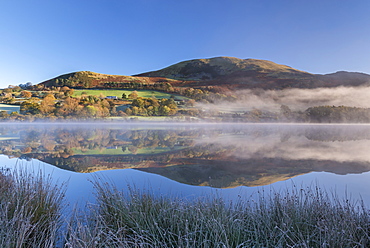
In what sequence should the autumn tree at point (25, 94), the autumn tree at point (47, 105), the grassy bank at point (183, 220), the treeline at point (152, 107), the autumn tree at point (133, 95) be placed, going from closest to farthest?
1. the grassy bank at point (183, 220)
2. the autumn tree at point (47, 105)
3. the autumn tree at point (25, 94)
4. the treeline at point (152, 107)
5. the autumn tree at point (133, 95)

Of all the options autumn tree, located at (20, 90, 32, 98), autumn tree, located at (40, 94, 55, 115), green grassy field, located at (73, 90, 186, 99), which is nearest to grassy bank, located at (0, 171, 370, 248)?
autumn tree, located at (40, 94, 55, 115)

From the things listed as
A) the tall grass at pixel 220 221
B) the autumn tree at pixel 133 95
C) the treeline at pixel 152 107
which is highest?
the autumn tree at pixel 133 95

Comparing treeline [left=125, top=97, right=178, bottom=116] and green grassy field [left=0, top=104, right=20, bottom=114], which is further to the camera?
treeline [left=125, top=97, right=178, bottom=116]

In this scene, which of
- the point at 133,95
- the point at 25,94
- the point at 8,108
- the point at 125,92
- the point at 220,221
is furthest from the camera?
the point at 125,92

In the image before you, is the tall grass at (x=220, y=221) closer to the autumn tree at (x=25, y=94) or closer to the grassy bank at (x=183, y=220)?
the grassy bank at (x=183, y=220)

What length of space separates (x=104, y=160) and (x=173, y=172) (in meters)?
3.43

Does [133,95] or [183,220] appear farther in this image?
[133,95]

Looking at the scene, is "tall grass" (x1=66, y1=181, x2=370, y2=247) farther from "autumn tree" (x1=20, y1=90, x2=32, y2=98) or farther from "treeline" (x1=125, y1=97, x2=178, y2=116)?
"autumn tree" (x1=20, y1=90, x2=32, y2=98)

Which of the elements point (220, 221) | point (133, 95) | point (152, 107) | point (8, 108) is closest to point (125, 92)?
point (133, 95)

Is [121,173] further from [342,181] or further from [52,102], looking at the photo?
[52,102]

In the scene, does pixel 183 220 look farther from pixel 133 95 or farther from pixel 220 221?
pixel 133 95

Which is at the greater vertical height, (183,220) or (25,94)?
(25,94)

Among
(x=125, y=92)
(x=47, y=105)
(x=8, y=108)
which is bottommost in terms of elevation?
(x=8, y=108)

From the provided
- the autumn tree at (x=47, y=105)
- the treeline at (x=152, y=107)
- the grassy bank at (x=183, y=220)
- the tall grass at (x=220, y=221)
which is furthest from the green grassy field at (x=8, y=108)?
the tall grass at (x=220, y=221)
